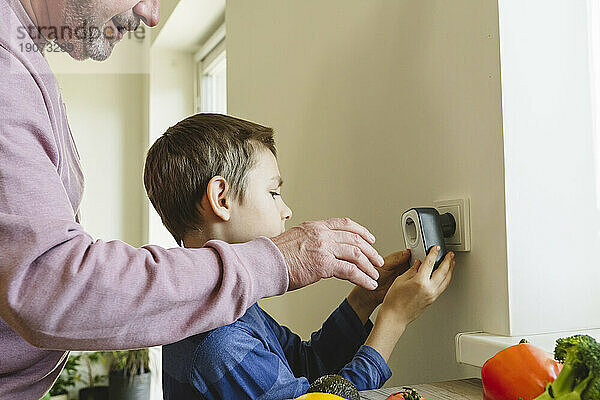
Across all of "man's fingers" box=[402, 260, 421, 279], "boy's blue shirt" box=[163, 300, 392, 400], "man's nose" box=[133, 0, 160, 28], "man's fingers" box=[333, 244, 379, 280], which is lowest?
"boy's blue shirt" box=[163, 300, 392, 400]

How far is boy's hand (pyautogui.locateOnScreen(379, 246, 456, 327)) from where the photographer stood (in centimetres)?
102

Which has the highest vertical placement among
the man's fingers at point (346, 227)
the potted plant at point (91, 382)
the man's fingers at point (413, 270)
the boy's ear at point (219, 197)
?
the boy's ear at point (219, 197)

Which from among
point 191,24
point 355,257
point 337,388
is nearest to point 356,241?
point 355,257

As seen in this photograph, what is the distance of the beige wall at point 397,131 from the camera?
1008 mm

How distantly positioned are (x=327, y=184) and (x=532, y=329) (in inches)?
26.0

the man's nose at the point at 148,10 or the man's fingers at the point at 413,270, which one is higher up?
the man's nose at the point at 148,10

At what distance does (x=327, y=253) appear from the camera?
2.66 ft

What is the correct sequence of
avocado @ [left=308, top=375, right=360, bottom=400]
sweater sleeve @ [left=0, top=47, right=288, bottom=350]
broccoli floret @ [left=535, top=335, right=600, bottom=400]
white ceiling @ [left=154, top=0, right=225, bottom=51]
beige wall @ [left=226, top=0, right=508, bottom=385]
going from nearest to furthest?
broccoli floret @ [left=535, top=335, right=600, bottom=400]
sweater sleeve @ [left=0, top=47, right=288, bottom=350]
avocado @ [left=308, top=375, right=360, bottom=400]
beige wall @ [left=226, top=0, right=508, bottom=385]
white ceiling @ [left=154, top=0, right=225, bottom=51]

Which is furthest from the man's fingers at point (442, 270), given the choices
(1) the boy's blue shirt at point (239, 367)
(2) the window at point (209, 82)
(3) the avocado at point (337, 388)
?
(2) the window at point (209, 82)

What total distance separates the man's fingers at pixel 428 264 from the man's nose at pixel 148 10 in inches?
21.5

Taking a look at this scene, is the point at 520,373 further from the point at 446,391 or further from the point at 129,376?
the point at 129,376

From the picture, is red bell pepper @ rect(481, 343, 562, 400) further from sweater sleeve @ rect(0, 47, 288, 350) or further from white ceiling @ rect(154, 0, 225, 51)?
white ceiling @ rect(154, 0, 225, 51)

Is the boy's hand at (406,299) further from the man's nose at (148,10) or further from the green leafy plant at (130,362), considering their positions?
the green leafy plant at (130,362)

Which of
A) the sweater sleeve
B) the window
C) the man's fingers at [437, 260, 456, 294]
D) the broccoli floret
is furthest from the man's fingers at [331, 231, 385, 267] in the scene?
the window
